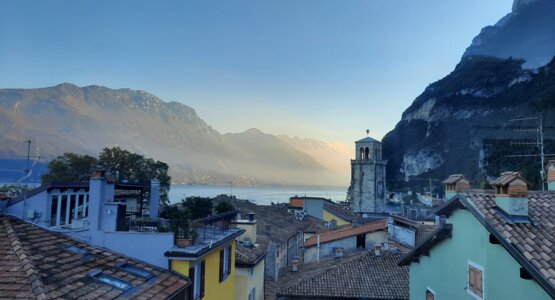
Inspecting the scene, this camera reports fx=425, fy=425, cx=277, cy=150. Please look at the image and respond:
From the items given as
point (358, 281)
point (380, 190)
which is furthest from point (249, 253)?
point (380, 190)

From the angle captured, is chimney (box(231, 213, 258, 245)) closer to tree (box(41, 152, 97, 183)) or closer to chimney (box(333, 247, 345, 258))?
chimney (box(333, 247, 345, 258))

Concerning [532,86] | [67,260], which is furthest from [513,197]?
[532,86]

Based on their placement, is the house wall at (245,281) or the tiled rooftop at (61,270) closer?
the tiled rooftop at (61,270)

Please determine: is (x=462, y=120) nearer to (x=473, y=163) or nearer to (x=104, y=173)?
(x=473, y=163)

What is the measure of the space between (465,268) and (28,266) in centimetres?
925

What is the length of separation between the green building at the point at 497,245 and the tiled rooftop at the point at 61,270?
21.8 feet

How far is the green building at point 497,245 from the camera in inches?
289

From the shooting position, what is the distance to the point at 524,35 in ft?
450

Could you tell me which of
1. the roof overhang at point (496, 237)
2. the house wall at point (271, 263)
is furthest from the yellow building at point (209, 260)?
the house wall at point (271, 263)

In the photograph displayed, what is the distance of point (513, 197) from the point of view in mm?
8305

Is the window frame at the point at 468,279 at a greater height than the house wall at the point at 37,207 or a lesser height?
lesser

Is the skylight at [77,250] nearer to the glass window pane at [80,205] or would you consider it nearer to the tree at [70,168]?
the glass window pane at [80,205]

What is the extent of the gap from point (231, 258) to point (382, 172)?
61814 millimetres

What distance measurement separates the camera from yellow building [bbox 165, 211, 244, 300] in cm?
1125
